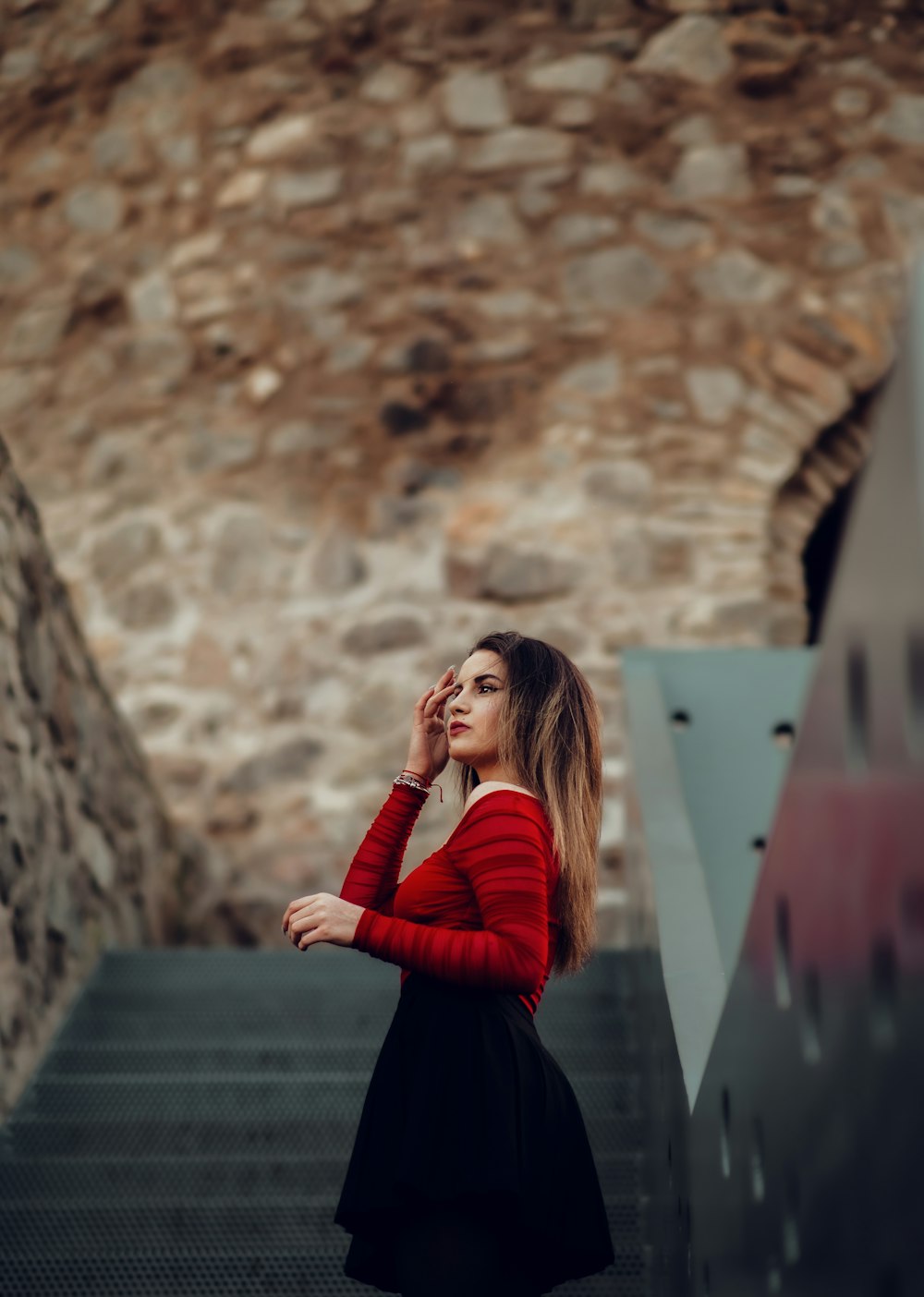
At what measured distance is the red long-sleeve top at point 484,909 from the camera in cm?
146

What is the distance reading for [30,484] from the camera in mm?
5703

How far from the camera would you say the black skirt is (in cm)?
144

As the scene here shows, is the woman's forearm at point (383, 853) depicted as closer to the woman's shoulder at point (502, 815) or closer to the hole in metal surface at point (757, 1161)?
the woman's shoulder at point (502, 815)

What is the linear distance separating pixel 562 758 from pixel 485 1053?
316 mm

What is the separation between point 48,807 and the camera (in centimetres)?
298

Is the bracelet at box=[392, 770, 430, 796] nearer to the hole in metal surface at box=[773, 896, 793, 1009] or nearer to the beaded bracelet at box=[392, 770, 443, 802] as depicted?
the beaded bracelet at box=[392, 770, 443, 802]

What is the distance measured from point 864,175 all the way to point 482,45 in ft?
4.58

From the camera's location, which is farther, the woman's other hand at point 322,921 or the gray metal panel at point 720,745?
the gray metal panel at point 720,745

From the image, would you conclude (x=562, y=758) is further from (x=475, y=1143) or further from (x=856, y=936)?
(x=856, y=936)

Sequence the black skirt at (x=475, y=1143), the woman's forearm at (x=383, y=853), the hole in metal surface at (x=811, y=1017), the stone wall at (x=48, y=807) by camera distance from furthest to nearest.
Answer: the stone wall at (x=48, y=807) < the woman's forearm at (x=383, y=853) < the black skirt at (x=475, y=1143) < the hole in metal surface at (x=811, y=1017)

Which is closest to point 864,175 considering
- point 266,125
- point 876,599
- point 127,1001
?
point 266,125

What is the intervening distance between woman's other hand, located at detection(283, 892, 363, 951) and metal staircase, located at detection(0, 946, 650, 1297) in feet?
3.11

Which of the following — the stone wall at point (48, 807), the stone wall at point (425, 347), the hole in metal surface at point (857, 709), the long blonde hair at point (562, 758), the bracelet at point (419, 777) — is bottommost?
the stone wall at point (425, 347)

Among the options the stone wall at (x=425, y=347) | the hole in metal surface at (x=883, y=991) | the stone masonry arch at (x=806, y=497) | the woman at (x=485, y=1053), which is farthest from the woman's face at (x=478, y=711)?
the stone masonry arch at (x=806, y=497)
